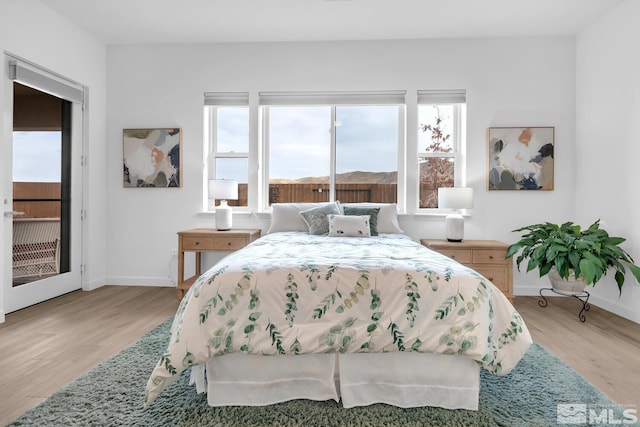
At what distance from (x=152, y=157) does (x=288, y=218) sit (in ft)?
6.04

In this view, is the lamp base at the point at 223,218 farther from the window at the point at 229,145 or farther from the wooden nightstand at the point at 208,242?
the window at the point at 229,145

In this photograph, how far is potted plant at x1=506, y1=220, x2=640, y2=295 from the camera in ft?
10.2

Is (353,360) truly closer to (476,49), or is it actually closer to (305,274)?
(305,274)

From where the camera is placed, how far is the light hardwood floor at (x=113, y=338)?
2.06 m

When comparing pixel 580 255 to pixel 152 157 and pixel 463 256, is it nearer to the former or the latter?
pixel 463 256

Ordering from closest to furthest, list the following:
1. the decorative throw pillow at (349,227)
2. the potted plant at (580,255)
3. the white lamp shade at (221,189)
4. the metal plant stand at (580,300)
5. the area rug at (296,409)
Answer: the area rug at (296,409) → the potted plant at (580,255) → the metal plant stand at (580,300) → the decorative throw pillow at (349,227) → the white lamp shade at (221,189)

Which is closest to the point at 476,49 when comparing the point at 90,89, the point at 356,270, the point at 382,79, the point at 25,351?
the point at 382,79

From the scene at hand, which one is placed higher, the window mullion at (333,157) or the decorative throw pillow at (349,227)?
the window mullion at (333,157)

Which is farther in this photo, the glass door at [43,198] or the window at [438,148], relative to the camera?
the window at [438,148]

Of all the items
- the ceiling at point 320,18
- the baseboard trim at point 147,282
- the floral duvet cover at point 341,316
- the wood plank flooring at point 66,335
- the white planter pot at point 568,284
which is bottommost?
the wood plank flooring at point 66,335

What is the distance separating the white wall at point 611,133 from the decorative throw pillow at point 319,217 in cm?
257

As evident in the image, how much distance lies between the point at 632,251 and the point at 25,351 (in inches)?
188

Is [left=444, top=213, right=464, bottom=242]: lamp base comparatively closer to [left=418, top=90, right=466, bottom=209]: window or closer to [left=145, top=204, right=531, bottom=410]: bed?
[left=418, top=90, right=466, bottom=209]: window

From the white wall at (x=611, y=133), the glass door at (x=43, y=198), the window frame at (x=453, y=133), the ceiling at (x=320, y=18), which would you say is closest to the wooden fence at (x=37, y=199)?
the glass door at (x=43, y=198)
